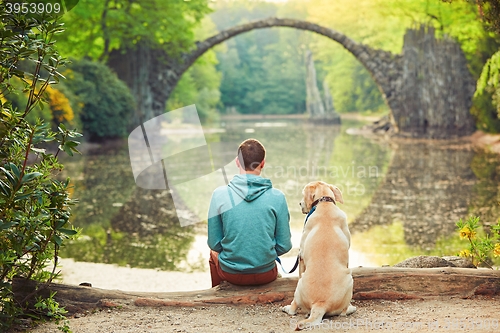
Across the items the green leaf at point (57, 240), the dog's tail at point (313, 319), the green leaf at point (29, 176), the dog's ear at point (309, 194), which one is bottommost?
the dog's tail at point (313, 319)

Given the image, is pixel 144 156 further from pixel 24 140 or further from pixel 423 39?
pixel 24 140

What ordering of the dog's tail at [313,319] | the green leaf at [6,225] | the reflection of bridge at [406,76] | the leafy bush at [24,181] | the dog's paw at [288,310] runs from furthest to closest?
the reflection of bridge at [406,76] → the dog's paw at [288,310] → the dog's tail at [313,319] → the leafy bush at [24,181] → the green leaf at [6,225]

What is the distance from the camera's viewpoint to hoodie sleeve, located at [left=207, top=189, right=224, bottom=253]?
14.7 feet

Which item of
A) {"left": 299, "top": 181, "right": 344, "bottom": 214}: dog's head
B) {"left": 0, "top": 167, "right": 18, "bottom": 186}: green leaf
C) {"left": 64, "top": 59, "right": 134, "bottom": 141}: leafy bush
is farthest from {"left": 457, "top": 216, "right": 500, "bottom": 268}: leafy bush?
{"left": 64, "top": 59, "right": 134, "bottom": 141}: leafy bush

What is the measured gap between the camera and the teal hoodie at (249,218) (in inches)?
175

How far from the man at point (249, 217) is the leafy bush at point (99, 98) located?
61.8 feet

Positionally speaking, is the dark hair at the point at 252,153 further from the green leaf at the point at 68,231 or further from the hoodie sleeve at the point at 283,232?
the green leaf at the point at 68,231

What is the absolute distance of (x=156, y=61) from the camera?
2781 centimetres

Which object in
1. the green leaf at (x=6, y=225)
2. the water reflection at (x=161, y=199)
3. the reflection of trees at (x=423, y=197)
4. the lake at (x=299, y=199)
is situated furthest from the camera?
the reflection of trees at (x=423, y=197)

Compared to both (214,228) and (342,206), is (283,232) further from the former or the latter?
(342,206)

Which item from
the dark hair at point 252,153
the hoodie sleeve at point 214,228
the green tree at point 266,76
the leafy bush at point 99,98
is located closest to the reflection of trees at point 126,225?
the hoodie sleeve at point 214,228

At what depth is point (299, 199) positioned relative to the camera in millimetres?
11523

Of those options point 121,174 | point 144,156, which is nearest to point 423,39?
point 144,156

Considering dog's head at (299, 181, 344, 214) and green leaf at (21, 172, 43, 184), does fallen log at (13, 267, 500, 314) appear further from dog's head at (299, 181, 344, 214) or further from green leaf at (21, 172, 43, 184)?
green leaf at (21, 172, 43, 184)
